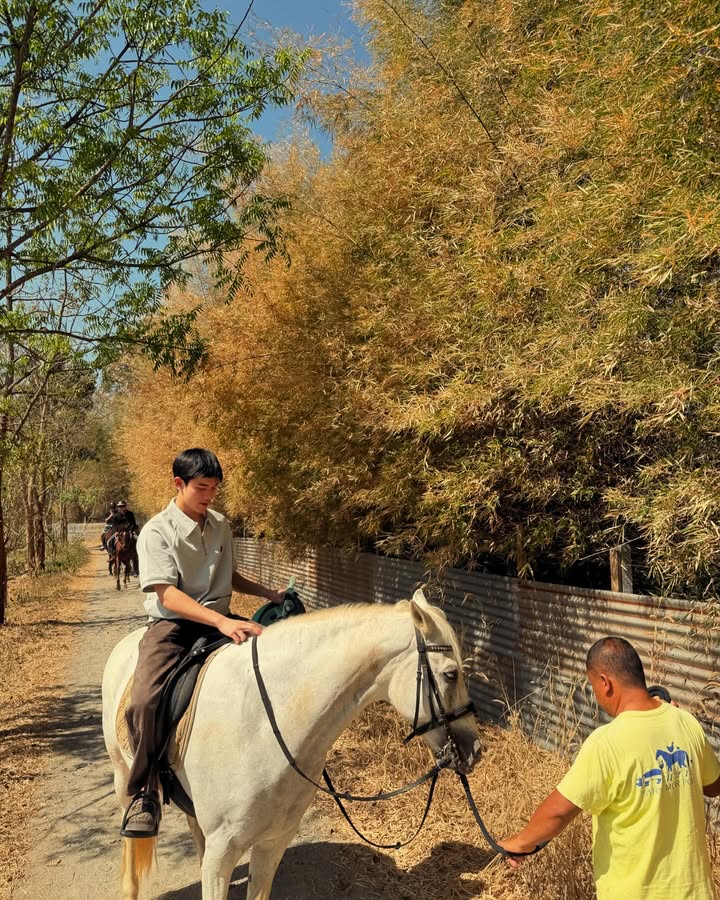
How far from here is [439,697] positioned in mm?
2416

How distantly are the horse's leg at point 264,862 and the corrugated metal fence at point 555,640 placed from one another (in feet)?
5.30

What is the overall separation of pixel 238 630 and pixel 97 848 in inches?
90.6

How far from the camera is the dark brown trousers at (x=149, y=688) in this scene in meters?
2.77

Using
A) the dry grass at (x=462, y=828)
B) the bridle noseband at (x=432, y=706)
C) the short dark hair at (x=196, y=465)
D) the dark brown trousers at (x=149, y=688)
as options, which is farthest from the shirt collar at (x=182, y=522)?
the dry grass at (x=462, y=828)

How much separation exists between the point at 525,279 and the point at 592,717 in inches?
108

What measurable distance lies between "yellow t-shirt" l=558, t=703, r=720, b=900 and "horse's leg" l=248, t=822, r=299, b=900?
151 cm

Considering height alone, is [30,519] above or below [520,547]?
above

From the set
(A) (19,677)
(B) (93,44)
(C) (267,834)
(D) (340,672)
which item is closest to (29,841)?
(C) (267,834)

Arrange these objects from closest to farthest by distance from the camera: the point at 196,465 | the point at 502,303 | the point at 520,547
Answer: the point at 196,465, the point at 502,303, the point at 520,547

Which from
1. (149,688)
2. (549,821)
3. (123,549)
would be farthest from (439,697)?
(123,549)

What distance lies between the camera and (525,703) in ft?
16.5

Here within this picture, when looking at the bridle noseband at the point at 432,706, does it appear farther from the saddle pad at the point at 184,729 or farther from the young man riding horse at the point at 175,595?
the saddle pad at the point at 184,729

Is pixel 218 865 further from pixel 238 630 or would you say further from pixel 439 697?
Answer: pixel 439 697

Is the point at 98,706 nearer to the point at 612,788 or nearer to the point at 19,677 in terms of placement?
the point at 19,677
